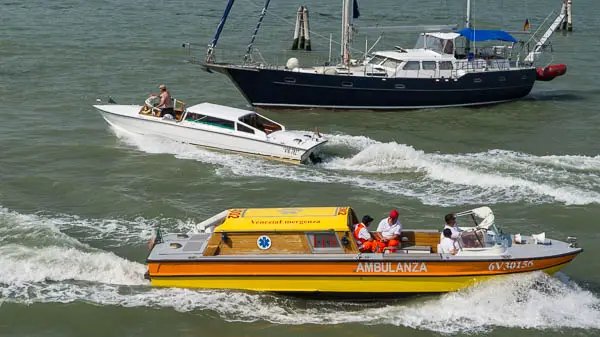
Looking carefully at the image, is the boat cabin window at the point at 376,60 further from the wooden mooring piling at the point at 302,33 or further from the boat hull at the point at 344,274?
the boat hull at the point at 344,274

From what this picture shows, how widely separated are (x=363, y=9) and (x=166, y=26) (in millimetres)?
17912

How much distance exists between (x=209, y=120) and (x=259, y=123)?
162 centimetres

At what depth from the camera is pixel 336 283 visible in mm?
16594

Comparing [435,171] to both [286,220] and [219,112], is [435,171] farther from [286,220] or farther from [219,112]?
[286,220]

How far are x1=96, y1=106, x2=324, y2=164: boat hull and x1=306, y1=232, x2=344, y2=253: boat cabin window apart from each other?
9.38m

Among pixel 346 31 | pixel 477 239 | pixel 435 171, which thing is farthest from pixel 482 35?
pixel 477 239

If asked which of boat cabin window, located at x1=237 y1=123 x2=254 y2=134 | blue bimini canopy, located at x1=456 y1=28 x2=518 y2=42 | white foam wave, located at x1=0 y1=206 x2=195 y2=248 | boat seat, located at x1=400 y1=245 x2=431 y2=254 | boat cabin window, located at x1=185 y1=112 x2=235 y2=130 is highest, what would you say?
blue bimini canopy, located at x1=456 y1=28 x2=518 y2=42

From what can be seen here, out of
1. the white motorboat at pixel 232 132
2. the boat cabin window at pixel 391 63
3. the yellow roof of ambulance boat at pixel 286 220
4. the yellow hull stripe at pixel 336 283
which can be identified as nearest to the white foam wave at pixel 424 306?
the yellow hull stripe at pixel 336 283

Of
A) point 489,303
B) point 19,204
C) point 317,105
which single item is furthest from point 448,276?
point 317,105

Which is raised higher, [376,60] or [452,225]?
[376,60]

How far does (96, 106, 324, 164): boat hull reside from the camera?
85.6ft

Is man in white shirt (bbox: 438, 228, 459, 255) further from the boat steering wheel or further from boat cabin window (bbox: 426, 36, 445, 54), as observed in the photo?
boat cabin window (bbox: 426, 36, 445, 54)

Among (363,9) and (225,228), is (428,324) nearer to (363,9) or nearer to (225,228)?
(225,228)

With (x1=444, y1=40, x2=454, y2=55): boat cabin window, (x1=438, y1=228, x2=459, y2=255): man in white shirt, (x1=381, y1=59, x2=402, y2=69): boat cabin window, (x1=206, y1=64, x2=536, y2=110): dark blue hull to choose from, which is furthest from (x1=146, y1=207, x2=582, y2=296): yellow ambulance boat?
(x1=444, y1=40, x2=454, y2=55): boat cabin window
